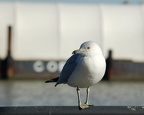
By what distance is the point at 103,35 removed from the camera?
40906 millimetres

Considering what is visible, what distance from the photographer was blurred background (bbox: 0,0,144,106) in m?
37.2

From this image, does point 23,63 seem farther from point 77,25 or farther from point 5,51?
point 77,25

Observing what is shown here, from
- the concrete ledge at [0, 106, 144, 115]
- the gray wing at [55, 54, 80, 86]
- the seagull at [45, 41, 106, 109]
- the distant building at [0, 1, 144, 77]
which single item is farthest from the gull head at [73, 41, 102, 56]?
the distant building at [0, 1, 144, 77]

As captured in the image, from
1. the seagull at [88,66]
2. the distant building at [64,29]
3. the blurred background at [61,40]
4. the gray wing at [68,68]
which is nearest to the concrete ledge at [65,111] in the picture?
the seagull at [88,66]

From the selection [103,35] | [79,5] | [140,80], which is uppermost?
[79,5]

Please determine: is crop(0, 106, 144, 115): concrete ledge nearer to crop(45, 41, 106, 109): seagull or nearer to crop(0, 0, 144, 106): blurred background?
crop(45, 41, 106, 109): seagull

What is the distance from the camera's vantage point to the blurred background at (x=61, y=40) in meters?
37.2

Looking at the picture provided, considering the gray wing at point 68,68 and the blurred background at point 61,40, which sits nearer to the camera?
the gray wing at point 68,68

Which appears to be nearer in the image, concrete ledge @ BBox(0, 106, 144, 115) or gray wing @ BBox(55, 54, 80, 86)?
concrete ledge @ BBox(0, 106, 144, 115)

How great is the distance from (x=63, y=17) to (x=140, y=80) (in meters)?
7.66

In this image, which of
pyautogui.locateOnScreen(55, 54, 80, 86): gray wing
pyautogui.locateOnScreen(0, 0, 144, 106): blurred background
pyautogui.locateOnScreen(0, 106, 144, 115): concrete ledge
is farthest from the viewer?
pyautogui.locateOnScreen(0, 0, 144, 106): blurred background

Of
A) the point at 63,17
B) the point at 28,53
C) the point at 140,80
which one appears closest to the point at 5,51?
the point at 28,53

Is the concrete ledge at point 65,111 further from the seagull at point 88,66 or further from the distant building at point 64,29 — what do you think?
the distant building at point 64,29

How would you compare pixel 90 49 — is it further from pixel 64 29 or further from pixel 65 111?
pixel 64 29
